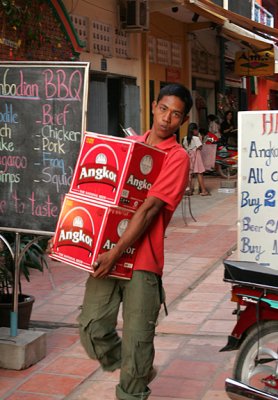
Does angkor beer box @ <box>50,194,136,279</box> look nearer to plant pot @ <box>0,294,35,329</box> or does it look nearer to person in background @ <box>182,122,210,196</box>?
plant pot @ <box>0,294,35,329</box>

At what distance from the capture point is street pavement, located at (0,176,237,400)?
480 cm

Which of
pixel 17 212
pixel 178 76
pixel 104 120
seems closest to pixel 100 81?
pixel 104 120

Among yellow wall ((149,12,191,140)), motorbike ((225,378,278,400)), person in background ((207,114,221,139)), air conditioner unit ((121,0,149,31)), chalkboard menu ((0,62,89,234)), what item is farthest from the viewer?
person in background ((207,114,221,139))

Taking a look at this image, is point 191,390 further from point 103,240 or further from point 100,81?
point 100,81

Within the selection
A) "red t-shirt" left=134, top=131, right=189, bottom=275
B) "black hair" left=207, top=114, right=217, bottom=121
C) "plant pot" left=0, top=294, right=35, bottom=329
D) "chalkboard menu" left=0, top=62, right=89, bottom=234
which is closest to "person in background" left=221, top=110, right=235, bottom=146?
"black hair" left=207, top=114, right=217, bottom=121

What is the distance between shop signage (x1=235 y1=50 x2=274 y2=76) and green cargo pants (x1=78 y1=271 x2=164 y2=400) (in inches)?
661

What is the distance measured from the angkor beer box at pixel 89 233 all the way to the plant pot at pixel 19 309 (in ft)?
5.64

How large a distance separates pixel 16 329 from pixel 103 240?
5.79 ft

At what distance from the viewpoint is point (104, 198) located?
12.4 feet

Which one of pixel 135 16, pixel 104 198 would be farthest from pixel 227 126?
pixel 104 198

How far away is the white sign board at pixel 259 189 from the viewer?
215 inches

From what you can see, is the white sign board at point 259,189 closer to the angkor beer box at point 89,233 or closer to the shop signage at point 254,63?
the angkor beer box at point 89,233

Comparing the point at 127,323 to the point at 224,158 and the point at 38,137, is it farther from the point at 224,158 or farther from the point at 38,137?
the point at 224,158

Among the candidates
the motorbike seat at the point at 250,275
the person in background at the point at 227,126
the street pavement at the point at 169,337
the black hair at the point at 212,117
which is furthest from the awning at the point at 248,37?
the motorbike seat at the point at 250,275
